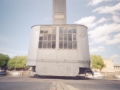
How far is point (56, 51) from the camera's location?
76.6ft

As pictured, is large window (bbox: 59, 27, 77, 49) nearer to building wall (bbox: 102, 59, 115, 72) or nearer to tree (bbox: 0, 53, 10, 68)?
tree (bbox: 0, 53, 10, 68)

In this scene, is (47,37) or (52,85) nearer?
(52,85)

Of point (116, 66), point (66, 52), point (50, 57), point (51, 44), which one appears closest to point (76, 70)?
point (66, 52)

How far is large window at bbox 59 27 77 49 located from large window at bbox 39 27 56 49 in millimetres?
1337

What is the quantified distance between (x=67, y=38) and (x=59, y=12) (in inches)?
365

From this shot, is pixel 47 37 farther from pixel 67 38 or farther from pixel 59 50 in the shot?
pixel 67 38

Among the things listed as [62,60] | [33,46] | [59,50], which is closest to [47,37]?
[33,46]

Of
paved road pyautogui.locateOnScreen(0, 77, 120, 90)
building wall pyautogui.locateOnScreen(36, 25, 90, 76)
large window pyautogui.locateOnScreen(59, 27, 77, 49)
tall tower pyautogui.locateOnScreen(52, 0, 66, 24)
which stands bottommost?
paved road pyautogui.locateOnScreen(0, 77, 120, 90)

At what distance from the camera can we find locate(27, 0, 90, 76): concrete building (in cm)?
2231

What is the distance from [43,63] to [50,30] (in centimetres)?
653

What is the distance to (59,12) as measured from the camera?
100 feet

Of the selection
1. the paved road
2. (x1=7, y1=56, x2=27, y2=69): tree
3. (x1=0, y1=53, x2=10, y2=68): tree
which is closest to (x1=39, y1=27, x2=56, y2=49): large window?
the paved road

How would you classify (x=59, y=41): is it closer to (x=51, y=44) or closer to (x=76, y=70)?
(x=51, y=44)

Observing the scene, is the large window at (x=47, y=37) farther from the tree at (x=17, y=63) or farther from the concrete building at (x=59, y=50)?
the tree at (x=17, y=63)
